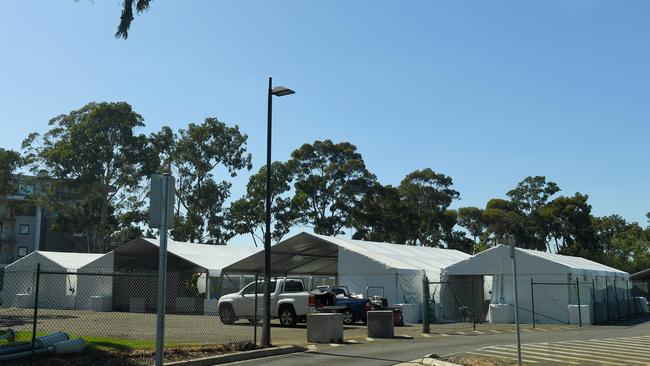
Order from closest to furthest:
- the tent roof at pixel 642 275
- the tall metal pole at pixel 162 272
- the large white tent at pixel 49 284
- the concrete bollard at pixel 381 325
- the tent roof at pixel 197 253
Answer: the tall metal pole at pixel 162 272 < the concrete bollard at pixel 381 325 < the tent roof at pixel 197 253 < the large white tent at pixel 49 284 < the tent roof at pixel 642 275

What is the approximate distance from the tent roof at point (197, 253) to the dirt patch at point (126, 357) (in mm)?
21776

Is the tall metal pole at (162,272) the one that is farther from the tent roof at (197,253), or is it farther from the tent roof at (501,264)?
the tent roof at (197,253)

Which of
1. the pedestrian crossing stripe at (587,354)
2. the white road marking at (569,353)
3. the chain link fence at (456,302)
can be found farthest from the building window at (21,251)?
the pedestrian crossing stripe at (587,354)

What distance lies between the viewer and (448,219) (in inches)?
2921

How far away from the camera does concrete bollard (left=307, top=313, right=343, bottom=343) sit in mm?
19297

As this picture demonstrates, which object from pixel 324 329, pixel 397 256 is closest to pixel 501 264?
pixel 397 256

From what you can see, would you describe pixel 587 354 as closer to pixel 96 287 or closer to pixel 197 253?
pixel 197 253

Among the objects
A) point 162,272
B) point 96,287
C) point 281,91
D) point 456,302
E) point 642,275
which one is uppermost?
point 281,91

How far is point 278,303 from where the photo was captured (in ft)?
88.8

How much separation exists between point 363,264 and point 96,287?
19.5 meters

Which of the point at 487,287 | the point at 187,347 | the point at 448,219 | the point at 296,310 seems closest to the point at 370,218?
the point at 448,219

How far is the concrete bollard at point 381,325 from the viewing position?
21656mm

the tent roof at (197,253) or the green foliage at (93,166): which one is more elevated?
the green foliage at (93,166)

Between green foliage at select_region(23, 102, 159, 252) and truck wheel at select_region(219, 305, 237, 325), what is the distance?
33997mm
